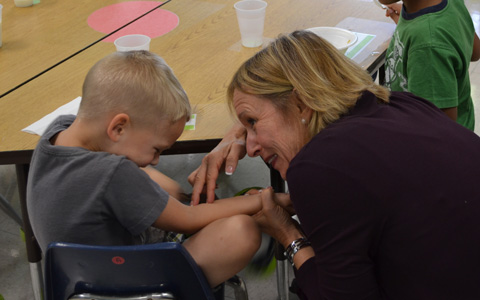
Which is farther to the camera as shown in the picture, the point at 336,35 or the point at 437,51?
the point at 336,35

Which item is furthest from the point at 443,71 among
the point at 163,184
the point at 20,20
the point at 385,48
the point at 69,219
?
the point at 20,20

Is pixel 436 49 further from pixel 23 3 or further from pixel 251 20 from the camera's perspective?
pixel 23 3

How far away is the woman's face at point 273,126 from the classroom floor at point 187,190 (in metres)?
1.00

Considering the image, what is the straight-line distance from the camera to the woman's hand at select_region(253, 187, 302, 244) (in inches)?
64.4

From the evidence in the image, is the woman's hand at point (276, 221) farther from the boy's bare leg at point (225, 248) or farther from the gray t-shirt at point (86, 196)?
the gray t-shirt at point (86, 196)

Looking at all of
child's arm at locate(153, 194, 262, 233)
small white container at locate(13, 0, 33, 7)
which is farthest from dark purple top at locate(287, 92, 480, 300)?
small white container at locate(13, 0, 33, 7)

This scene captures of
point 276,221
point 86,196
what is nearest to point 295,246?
point 276,221

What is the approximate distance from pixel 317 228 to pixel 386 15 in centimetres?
148

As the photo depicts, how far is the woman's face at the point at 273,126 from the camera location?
1.49 meters

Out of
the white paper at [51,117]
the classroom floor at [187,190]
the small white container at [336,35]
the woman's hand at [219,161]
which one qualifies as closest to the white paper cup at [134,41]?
the white paper at [51,117]

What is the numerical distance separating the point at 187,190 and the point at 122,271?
1638mm

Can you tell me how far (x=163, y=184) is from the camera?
2029mm

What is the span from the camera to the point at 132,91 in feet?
4.82

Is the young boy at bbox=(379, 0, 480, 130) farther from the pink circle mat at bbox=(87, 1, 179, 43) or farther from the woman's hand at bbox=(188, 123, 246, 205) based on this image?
the pink circle mat at bbox=(87, 1, 179, 43)
